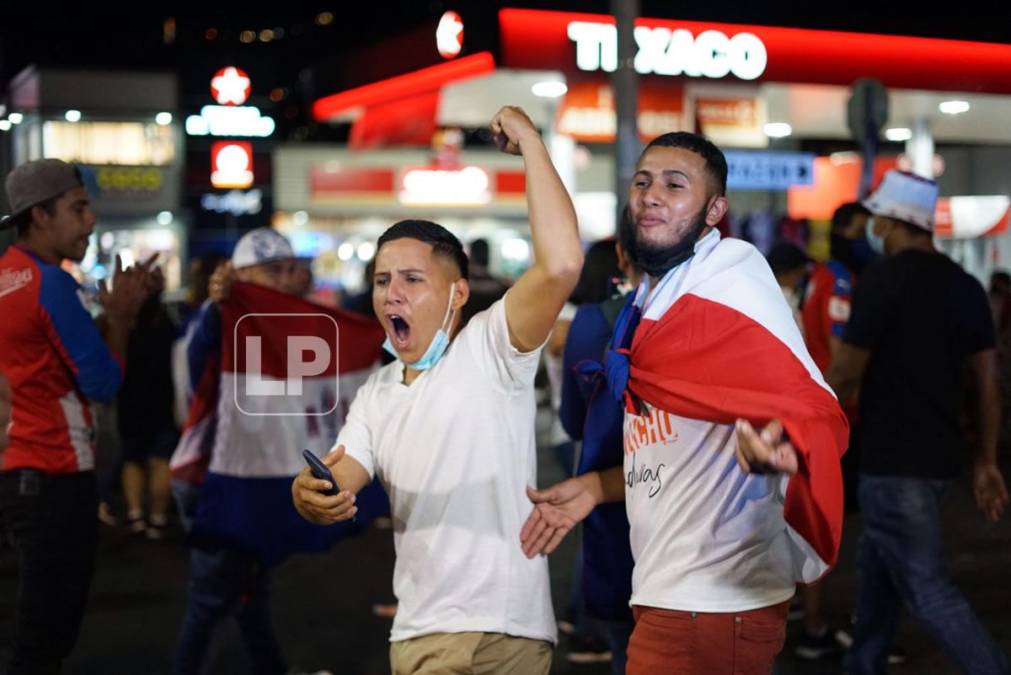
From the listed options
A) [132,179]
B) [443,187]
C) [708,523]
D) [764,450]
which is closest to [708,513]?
[708,523]

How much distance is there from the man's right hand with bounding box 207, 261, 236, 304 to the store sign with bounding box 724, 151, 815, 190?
5.60 meters

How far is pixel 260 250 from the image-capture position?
6078 mm

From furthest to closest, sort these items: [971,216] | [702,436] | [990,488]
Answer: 1. [971,216]
2. [990,488]
3. [702,436]

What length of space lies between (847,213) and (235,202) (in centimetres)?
3046

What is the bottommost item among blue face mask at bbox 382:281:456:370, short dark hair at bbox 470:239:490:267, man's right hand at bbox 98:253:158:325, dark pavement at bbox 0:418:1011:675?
dark pavement at bbox 0:418:1011:675

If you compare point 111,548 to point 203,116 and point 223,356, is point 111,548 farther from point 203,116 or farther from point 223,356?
point 203,116

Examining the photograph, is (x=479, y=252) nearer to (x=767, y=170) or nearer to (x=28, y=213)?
(x=767, y=170)

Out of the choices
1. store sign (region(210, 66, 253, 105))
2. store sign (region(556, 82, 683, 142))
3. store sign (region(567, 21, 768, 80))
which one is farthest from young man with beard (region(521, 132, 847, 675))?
store sign (region(210, 66, 253, 105))

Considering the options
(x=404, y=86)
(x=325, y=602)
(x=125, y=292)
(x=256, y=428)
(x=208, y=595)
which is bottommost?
(x=325, y=602)

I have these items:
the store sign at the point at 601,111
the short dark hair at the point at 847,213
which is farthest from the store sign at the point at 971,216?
the short dark hair at the point at 847,213

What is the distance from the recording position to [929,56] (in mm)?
14641

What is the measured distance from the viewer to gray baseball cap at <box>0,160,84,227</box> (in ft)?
15.3

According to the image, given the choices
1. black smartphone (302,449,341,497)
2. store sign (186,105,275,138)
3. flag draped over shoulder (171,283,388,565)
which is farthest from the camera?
store sign (186,105,275,138)

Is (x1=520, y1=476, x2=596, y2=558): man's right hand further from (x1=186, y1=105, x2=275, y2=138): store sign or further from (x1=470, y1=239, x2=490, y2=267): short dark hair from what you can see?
(x1=186, y1=105, x2=275, y2=138): store sign
